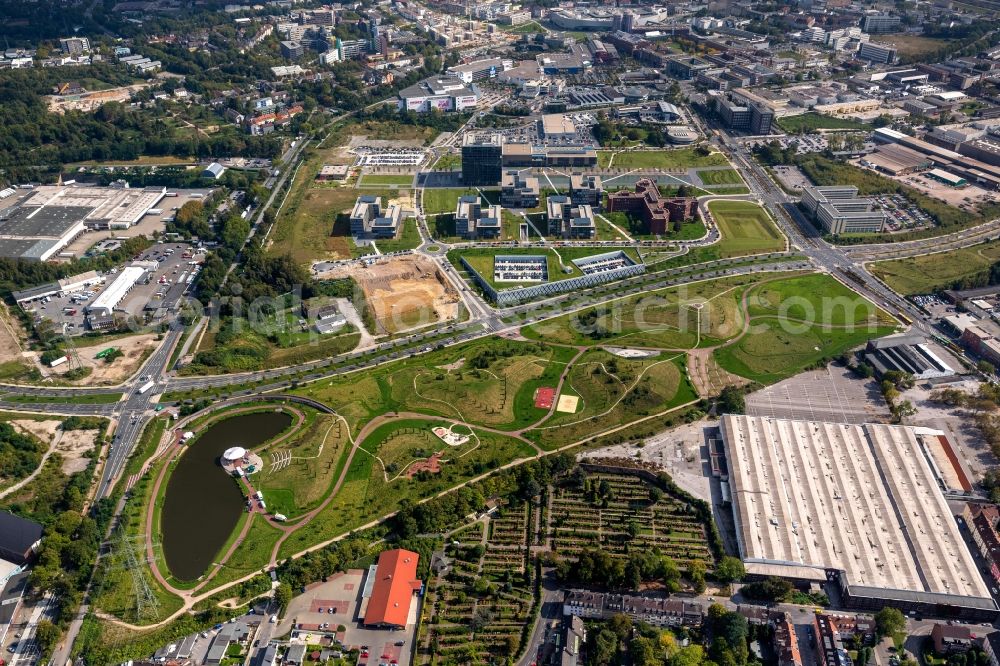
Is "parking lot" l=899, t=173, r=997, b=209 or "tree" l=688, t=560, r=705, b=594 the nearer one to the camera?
"tree" l=688, t=560, r=705, b=594

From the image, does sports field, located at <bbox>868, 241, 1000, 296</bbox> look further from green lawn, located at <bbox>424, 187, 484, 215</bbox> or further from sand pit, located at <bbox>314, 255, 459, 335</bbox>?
green lawn, located at <bbox>424, 187, 484, 215</bbox>

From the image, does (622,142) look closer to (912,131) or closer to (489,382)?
(912,131)

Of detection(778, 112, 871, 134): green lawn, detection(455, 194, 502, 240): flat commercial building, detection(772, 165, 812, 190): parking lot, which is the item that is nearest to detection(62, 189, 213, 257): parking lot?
detection(455, 194, 502, 240): flat commercial building

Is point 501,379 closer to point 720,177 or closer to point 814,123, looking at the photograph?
point 720,177

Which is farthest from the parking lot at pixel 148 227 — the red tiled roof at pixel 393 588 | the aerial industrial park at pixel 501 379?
the red tiled roof at pixel 393 588

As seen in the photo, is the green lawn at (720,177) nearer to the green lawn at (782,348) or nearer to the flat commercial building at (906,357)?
the green lawn at (782,348)

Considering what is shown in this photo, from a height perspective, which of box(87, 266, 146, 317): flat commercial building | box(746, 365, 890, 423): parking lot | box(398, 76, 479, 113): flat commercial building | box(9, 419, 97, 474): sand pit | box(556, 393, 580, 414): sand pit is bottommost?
box(746, 365, 890, 423): parking lot

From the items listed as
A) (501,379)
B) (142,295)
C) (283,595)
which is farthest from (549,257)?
(283,595)
